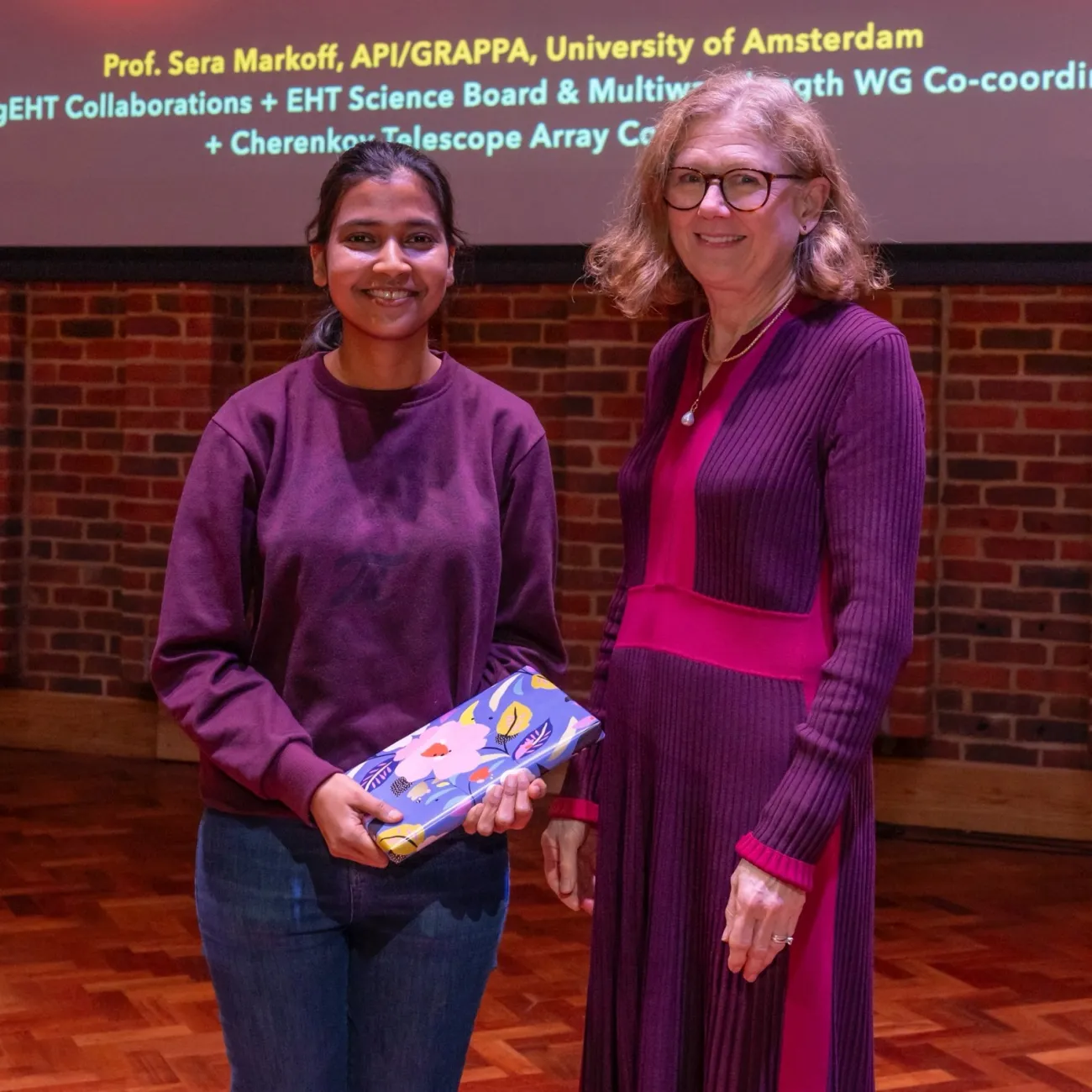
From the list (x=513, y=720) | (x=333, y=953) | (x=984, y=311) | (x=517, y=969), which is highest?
(x=984, y=311)

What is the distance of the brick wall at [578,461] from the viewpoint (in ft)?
15.4

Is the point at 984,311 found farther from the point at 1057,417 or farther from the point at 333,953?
the point at 333,953

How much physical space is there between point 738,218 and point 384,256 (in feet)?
1.24

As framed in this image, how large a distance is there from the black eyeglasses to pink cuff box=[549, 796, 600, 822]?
672 mm

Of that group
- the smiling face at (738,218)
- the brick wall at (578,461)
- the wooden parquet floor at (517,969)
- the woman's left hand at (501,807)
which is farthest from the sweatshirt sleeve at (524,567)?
the brick wall at (578,461)

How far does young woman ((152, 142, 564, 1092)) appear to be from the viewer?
63.2 inches

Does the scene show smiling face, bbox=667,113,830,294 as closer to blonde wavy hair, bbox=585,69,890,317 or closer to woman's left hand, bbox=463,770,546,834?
blonde wavy hair, bbox=585,69,890,317

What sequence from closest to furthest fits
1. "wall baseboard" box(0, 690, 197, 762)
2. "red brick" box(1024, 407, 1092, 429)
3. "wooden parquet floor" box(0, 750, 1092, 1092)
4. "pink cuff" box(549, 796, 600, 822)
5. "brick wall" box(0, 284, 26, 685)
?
"pink cuff" box(549, 796, 600, 822)
"wooden parquet floor" box(0, 750, 1092, 1092)
"red brick" box(1024, 407, 1092, 429)
"wall baseboard" box(0, 690, 197, 762)
"brick wall" box(0, 284, 26, 685)

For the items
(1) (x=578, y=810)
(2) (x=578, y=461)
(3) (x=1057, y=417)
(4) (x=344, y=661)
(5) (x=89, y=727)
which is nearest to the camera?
(4) (x=344, y=661)

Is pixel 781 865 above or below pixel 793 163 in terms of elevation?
below

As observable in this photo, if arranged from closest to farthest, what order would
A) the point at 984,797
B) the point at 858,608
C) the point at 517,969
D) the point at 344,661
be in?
1. the point at 858,608
2. the point at 344,661
3. the point at 517,969
4. the point at 984,797

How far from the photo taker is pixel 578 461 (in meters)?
5.07

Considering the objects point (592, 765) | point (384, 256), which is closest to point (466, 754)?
point (592, 765)

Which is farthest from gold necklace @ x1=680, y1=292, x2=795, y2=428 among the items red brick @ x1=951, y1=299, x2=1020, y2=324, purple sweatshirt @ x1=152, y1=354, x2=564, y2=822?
red brick @ x1=951, y1=299, x2=1020, y2=324
